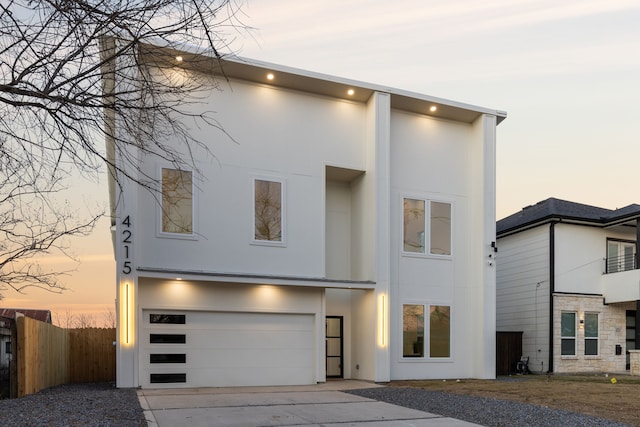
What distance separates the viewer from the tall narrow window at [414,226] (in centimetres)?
1598

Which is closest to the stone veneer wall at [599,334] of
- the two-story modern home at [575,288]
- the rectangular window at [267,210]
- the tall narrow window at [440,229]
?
the two-story modern home at [575,288]

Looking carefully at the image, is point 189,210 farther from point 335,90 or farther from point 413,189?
point 413,189

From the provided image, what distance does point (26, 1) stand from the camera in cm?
461

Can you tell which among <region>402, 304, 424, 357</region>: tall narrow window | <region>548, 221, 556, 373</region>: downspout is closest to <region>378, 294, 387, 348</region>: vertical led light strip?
<region>402, 304, 424, 357</region>: tall narrow window

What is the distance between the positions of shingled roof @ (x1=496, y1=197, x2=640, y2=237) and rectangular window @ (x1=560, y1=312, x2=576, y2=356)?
333 cm

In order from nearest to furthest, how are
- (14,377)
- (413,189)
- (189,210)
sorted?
(14,377) → (189,210) → (413,189)

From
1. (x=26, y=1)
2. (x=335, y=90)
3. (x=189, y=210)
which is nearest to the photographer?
(x=26, y=1)

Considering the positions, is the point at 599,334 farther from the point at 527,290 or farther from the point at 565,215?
the point at 565,215

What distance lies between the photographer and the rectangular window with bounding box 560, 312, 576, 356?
1912cm

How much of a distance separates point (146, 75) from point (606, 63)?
47.7 feet

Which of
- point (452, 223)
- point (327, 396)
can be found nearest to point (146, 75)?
point (327, 396)

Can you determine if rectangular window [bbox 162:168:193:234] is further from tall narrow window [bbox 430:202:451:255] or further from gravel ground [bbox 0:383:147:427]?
tall narrow window [bbox 430:202:451:255]

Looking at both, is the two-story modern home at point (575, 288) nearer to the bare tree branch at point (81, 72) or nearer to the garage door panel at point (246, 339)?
the garage door panel at point (246, 339)

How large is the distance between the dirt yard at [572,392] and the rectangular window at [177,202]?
255 inches
